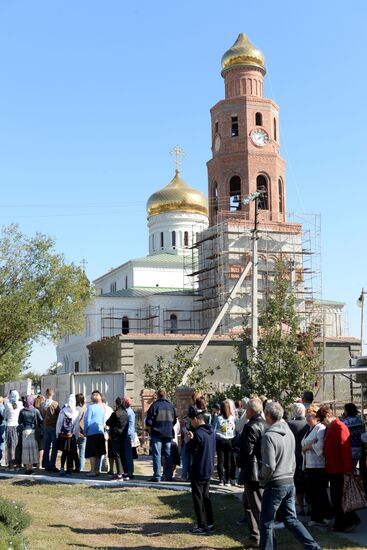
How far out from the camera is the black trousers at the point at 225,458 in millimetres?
14234

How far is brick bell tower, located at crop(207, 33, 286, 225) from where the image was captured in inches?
1886

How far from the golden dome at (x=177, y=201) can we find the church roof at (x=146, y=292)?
23.4 ft

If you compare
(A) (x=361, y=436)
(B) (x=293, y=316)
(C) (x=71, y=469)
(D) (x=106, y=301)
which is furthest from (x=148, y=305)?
(A) (x=361, y=436)

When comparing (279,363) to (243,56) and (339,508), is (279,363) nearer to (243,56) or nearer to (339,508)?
(339,508)

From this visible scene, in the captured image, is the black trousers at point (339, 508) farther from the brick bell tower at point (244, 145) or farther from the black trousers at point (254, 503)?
the brick bell tower at point (244, 145)

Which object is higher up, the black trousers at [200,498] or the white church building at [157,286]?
the white church building at [157,286]

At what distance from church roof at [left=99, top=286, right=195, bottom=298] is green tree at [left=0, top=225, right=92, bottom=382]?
17.4 meters

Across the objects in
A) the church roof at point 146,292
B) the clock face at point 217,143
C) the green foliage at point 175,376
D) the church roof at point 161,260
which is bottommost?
the green foliage at point 175,376

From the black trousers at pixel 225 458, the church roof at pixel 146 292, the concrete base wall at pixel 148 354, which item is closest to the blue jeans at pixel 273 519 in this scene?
the black trousers at pixel 225 458

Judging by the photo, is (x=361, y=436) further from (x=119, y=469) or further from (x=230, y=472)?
(x=119, y=469)

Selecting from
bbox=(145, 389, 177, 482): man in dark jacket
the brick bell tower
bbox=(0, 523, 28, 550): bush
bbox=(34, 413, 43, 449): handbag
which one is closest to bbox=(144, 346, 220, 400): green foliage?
bbox=(34, 413, 43, 449): handbag

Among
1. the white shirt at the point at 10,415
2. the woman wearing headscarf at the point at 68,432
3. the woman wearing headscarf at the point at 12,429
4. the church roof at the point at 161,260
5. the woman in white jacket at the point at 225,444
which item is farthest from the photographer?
the church roof at the point at 161,260

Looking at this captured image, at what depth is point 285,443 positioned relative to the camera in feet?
28.0

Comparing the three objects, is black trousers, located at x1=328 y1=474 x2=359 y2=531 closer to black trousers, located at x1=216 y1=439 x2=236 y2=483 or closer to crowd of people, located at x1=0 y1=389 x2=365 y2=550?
crowd of people, located at x1=0 y1=389 x2=365 y2=550
